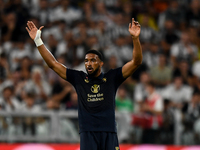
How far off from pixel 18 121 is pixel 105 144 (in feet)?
14.0

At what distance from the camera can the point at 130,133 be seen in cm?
945

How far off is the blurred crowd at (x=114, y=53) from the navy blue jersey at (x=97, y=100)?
3.86m

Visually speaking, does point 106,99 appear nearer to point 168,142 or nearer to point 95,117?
point 95,117

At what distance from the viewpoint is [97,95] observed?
18.4 feet

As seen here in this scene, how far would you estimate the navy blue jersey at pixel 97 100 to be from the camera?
5508 mm

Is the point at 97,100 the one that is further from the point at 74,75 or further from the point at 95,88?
the point at 74,75

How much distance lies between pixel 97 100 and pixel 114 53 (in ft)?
22.4

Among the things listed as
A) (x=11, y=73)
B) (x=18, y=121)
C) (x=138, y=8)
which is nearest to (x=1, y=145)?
(x=18, y=121)

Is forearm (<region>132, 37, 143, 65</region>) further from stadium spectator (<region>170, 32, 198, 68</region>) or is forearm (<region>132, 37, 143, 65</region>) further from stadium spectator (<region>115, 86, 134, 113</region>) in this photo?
stadium spectator (<region>170, 32, 198, 68</region>)

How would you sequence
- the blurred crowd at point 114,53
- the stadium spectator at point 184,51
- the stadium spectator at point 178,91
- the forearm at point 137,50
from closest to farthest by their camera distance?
the forearm at point 137,50 → the blurred crowd at point 114,53 → the stadium spectator at point 178,91 → the stadium spectator at point 184,51

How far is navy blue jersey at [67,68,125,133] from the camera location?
551 centimetres

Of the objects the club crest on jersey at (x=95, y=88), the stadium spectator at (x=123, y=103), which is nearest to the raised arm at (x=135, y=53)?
the club crest on jersey at (x=95, y=88)

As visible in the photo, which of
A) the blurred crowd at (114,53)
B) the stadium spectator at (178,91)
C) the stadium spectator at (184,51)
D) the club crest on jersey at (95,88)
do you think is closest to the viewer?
the club crest on jersey at (95,88)

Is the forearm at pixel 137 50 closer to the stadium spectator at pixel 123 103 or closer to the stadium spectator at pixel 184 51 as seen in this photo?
the stadium spectator at pixel 123 103
